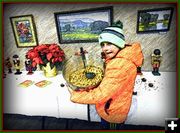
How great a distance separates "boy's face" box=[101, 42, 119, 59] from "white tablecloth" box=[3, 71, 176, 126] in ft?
0.99

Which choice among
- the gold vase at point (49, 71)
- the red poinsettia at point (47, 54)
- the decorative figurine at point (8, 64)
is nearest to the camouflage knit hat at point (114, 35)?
the red poinsettia at point (47, 54)

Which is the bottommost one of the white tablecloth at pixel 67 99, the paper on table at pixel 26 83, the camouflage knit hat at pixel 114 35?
the white tablecloth at pixel 67 99

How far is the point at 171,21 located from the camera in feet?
10.3

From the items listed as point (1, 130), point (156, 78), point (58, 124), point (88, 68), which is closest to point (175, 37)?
point (156, 78)

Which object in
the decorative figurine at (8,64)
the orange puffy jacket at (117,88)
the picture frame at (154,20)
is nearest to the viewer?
the picture frame at (154,20)

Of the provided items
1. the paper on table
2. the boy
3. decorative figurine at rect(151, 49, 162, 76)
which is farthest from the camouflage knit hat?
the paper on table

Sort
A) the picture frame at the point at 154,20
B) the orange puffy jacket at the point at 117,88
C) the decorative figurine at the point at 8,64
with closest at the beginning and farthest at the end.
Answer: the picture frame at the point at 154,20 < the orange puffy jacket at the point at 117,88 < the decorative figurine at the point at 8,64

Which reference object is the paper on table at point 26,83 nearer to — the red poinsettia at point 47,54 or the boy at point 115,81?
the red poinsettia at point 47,54

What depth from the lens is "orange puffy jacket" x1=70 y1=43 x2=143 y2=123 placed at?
127 inches

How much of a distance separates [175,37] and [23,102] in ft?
4.87

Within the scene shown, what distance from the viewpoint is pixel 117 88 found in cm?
323

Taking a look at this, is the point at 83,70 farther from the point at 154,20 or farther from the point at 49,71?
the point at 154,20

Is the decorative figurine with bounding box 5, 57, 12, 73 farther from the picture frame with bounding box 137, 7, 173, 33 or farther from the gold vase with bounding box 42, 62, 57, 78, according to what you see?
the picture frame with bounding box 137, 7, 173, 33

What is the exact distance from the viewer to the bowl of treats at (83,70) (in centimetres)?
322
